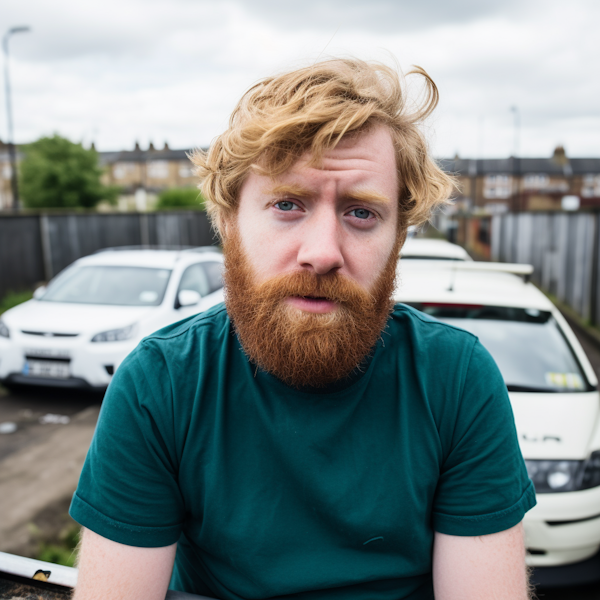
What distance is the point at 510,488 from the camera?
4.50 feet

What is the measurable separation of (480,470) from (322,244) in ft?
2.20

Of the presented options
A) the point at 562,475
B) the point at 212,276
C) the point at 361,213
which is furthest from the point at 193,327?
the point at 212,276

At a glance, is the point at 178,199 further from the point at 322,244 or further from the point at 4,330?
the point at 322,244

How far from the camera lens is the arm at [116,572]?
1.24m

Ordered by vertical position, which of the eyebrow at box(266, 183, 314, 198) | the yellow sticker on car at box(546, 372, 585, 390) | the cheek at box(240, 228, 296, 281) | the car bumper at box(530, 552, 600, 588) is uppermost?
the eyebrow at box(266, 183, 314, 198)

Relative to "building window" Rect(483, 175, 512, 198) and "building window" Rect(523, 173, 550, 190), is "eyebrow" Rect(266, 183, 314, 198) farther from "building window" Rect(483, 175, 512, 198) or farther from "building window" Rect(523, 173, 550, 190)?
"building window" Rect(523, 173, 550, 190)

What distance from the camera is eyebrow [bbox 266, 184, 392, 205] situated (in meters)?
1.40

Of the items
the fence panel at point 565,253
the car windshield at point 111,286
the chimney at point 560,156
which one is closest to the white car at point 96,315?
the car windshield at point 111,286

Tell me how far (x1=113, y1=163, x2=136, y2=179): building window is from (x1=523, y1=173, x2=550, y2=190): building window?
5513cm

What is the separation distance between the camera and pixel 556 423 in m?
3.17

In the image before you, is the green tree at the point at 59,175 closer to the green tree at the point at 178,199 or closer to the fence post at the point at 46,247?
the green tree at the point at 178,199

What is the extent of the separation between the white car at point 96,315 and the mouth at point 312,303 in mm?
3840

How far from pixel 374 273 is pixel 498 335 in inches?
101

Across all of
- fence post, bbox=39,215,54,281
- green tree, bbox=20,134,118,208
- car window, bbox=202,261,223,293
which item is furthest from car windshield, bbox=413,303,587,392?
green tree, bbox=20,134,118,208
